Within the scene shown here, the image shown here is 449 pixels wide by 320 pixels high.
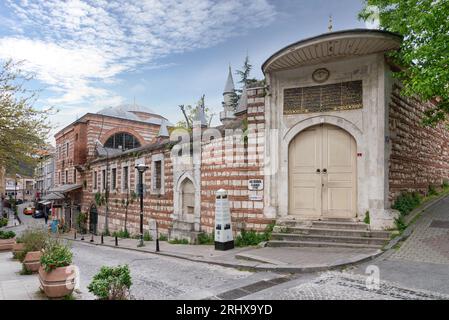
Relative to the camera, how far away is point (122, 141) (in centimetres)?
2889

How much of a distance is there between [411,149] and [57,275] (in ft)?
33.3

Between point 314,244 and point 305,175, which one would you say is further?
point 305,175

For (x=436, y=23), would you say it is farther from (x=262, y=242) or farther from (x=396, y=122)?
(x=262, y=242)

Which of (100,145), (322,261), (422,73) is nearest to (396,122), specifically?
(422,73)

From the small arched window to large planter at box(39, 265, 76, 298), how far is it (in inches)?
934

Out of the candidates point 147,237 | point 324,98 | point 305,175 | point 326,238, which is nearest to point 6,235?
point 147,237

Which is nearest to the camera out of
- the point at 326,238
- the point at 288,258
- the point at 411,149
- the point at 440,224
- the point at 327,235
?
the point at 288,258

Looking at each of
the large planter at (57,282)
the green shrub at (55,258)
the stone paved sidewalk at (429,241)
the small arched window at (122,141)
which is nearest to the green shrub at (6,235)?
the green shrub at (55,258)

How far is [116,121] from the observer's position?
28.1 m

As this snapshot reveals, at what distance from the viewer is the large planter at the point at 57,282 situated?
4.93 m

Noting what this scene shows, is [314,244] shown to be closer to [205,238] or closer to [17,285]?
[205,238]

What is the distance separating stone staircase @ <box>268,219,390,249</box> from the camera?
7.76m

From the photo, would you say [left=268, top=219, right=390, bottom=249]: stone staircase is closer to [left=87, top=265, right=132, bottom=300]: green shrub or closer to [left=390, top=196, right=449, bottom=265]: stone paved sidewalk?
[left=390, top=196, right=449, bottom=265]: stone paved sidewalk

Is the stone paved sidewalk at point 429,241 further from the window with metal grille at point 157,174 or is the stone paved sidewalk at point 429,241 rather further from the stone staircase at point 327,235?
the window with metal grille at point 157,174
